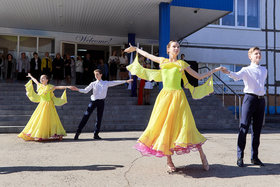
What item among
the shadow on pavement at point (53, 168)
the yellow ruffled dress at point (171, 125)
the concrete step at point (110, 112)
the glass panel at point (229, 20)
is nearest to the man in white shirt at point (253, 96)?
the yellow ruffled dress at point (171, 125)

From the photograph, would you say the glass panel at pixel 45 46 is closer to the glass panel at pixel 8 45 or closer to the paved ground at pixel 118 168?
the glass panel at pixel 8 45

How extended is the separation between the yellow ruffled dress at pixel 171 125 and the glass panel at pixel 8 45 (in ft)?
46.7

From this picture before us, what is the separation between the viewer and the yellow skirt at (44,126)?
22.0ft

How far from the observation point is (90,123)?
29.6 feet

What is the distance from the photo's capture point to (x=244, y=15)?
18.0 meters

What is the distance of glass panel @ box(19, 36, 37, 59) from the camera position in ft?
51.4

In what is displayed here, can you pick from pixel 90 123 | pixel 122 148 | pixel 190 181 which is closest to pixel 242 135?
pixel 190 181

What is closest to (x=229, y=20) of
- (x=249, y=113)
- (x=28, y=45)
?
(x=28, y=45)

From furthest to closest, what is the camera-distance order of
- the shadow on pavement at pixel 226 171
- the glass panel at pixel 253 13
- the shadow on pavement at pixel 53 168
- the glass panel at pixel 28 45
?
the glass panel at pixel 253 13 < the glass panel at pixel 28 45 < the shadow on pavement at pixel 53 168 < the shadow on pavement at pixel 226 171

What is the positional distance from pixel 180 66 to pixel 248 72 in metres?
1.17

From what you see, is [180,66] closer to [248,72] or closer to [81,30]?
[248,72]

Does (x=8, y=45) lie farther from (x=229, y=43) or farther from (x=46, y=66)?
(x=229, y=43)

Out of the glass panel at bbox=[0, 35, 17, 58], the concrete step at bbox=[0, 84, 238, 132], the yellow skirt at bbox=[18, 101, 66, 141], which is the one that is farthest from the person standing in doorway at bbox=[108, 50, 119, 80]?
the yellow skirt at bbox=[18, 101, 66, 141]

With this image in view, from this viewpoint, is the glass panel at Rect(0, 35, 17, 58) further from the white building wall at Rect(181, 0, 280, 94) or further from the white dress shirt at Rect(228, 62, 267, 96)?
the white dress shirt at Rect(228, 62, 267, 96)
